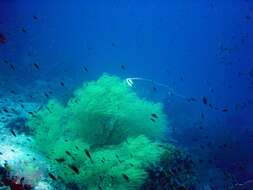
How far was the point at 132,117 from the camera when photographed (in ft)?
30.5

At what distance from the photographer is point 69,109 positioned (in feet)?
31.7

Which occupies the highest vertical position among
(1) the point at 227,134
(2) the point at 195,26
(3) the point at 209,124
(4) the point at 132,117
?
(2) the point at 195,26

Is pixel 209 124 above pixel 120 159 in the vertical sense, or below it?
above

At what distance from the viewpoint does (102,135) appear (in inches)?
346

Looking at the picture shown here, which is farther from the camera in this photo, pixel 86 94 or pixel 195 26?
pixel 195 26

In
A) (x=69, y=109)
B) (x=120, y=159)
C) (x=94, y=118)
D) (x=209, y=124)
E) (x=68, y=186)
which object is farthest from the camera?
(x=209, y=124)

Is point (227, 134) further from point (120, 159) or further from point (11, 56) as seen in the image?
point (11, 56)

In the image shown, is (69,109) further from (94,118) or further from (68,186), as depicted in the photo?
(68,186)

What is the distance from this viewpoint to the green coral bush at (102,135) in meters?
7.26

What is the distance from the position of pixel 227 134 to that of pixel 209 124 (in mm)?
4568

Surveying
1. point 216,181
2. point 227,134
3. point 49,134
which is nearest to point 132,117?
point 49,134

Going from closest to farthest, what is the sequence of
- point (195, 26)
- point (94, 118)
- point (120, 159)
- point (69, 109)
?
point (120, 159) → point (94, 118) → point (69, 109) → point (195, 26)

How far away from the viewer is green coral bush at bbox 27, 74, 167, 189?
7262mm

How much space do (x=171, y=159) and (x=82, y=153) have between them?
242 centimetres
